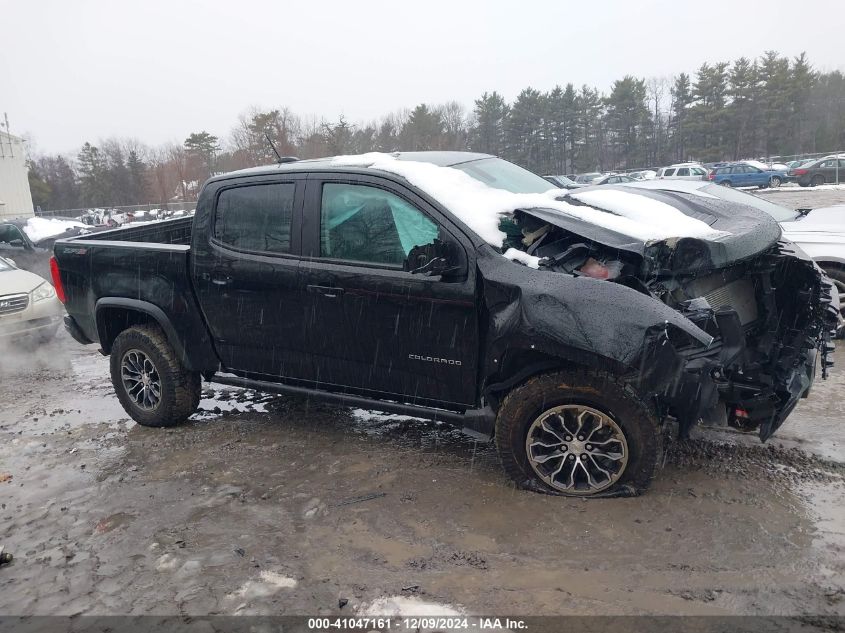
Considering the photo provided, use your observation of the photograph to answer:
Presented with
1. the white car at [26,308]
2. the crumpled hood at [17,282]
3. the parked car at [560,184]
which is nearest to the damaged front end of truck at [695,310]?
the parked car at [560,184]

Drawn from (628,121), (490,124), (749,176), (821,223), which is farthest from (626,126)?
(821,223)

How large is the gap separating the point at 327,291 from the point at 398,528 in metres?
1.51

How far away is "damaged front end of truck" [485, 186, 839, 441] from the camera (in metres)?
3.25

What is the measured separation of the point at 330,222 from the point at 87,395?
397 cm

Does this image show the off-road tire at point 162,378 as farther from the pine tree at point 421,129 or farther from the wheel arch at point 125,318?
the pine tree at point 421,129

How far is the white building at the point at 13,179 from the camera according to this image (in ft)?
157

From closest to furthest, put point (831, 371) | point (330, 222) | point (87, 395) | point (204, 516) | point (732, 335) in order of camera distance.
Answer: point (732, 335) < point (204, 516) < point (330, 222) < point (831, 371) < point (87, 395)

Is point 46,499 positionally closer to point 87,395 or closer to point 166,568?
point 166,568

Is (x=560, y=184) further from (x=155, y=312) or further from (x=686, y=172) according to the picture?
(x=686, y=172)

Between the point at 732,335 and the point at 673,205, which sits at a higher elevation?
the point at 673,205

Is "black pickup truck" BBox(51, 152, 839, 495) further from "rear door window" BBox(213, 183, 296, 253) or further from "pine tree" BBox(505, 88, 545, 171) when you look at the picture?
"pine tree" BBox(505, 88, 545, 171)

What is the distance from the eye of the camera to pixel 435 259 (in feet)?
12.0

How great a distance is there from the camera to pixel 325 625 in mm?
2834

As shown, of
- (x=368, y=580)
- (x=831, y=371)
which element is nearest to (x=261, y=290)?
(x=368, y=580)
